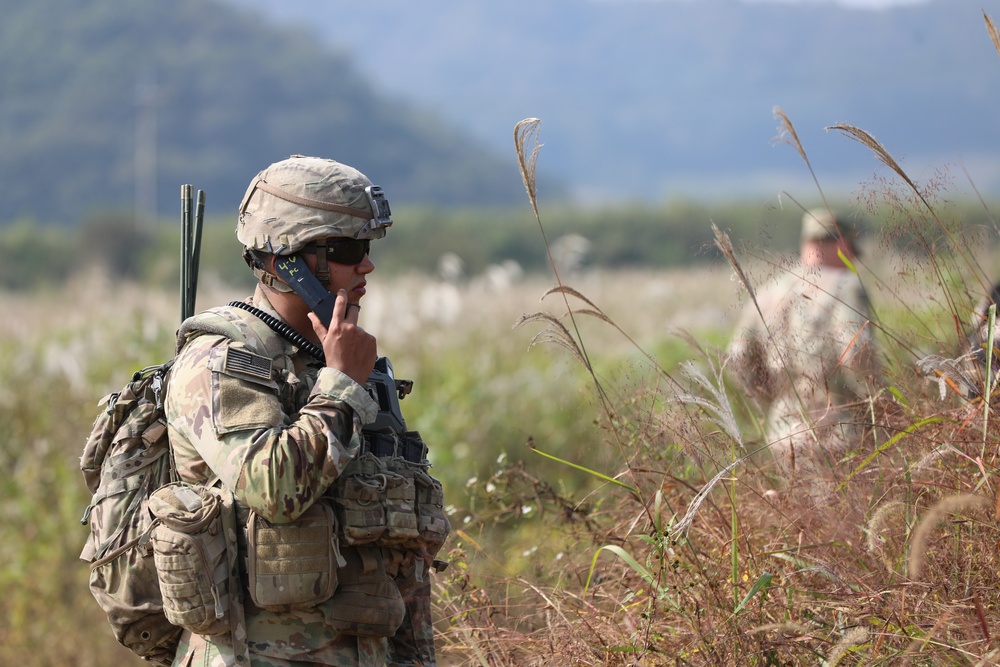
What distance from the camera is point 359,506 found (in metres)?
2.83

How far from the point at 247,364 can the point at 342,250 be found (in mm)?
391

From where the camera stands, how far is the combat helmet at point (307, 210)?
2.94 metres

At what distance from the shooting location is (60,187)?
309 feet

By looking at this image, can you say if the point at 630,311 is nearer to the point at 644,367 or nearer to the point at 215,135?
the point at 644,367

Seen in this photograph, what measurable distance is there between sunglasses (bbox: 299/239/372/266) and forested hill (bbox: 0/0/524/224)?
284 feet

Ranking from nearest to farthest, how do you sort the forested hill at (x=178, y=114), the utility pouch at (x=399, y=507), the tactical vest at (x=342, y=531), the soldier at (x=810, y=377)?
the tactical vest at (x=342, y=531) → the utility pouch at (x=399, y=507) → the soldier at (x=810, y=377) → the forested hill at (x=178, y=114)

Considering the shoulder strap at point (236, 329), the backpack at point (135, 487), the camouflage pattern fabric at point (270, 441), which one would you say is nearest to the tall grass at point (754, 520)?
the camouflage pattern fabric at point (270, 441)

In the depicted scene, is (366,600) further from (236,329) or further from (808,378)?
(808,378)

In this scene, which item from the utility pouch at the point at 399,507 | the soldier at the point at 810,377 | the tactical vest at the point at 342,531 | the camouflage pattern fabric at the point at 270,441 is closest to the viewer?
the camouflage pattern fabric at the point at 270,441

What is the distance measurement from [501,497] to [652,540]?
3.25 ft

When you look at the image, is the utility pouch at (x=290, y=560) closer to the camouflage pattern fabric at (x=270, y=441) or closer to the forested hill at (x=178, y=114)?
the camouflage pattern fabric at (x=270, y=441)

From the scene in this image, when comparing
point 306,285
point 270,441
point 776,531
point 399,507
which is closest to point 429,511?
point 399,507

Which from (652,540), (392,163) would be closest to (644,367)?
(652,540)

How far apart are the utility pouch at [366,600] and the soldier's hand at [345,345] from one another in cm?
43
